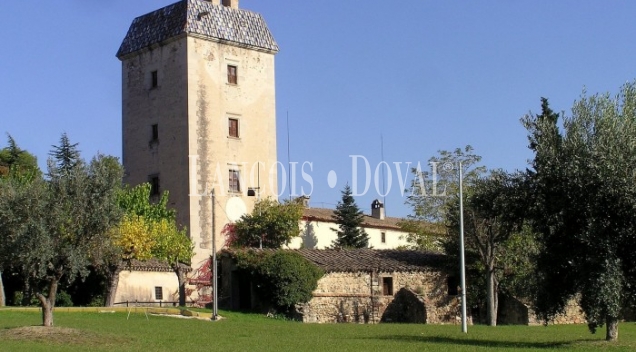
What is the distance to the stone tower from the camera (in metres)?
65.9

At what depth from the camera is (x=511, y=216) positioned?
35.3 metres

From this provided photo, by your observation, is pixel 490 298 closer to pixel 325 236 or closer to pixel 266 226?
pixel 266 226

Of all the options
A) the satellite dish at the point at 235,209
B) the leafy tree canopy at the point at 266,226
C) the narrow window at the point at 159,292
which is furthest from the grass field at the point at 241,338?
the satellite dish at the point at 235,209

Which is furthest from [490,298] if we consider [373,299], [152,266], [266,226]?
[152,266]

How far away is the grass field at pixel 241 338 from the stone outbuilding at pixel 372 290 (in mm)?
12770

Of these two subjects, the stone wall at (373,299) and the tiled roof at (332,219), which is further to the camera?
the tiled roof at (332,219)

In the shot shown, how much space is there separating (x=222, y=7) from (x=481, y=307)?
26.5 metres

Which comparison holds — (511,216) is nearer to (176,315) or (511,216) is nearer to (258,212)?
(176,315)

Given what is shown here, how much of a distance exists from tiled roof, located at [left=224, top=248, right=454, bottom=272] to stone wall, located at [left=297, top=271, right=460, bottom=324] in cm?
33

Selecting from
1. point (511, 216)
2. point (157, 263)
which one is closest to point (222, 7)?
point (157, 263)

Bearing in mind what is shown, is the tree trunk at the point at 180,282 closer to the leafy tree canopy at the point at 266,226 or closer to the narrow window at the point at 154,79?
the leafy tree canopy at the point at 266,226

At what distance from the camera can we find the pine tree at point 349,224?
7900cm

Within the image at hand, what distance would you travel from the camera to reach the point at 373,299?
187ft

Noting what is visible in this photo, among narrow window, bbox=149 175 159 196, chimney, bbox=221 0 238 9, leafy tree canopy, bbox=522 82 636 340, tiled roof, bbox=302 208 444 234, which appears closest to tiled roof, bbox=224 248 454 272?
narrow window, bbox=149 175 159 196
